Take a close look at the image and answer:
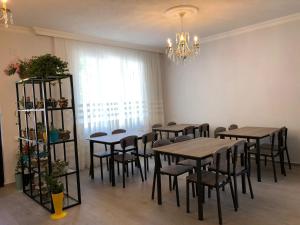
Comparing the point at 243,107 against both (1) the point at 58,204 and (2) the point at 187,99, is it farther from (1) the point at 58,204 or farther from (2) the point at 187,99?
(1) the point at 58,204

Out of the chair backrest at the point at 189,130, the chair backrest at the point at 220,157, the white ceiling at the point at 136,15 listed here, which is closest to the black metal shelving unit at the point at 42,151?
the white ceiling at the point at 136,15

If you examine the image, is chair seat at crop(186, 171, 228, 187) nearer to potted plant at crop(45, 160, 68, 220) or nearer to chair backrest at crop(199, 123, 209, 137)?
potted plant at crop(45, 160, 68, 220)

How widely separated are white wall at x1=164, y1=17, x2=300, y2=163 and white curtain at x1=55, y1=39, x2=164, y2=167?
74cm

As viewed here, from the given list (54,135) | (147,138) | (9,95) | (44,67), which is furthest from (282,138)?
(9,95)

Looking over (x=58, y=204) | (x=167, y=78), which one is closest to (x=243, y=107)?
(x=167, y=78)

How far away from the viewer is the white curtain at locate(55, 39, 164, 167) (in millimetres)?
5262

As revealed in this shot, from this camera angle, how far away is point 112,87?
5.83 meters

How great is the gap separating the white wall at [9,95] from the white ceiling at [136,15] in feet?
1.16

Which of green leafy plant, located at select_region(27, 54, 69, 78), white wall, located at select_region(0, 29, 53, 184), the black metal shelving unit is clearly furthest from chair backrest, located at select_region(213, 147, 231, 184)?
white wall, located at select_region(0, 29, 53, 184)

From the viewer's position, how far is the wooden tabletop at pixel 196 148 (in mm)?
3047

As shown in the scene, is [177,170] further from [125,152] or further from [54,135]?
[54,135]

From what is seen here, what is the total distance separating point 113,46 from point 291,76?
3772 mm

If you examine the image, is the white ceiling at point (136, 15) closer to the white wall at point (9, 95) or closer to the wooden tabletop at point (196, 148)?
the white wall at point (9, 95)

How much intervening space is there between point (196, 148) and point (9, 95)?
339 cm
